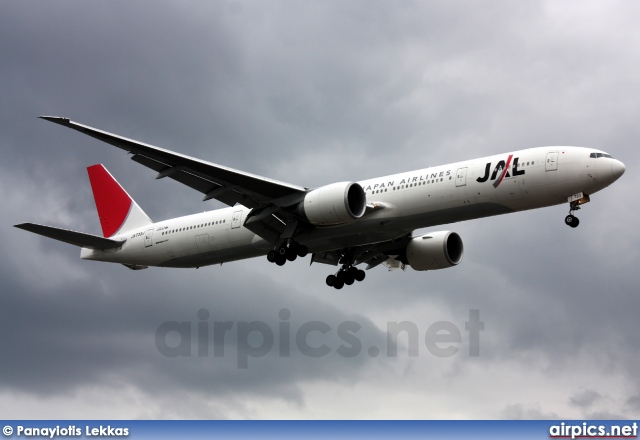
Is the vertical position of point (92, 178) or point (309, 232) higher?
point (92, 178)

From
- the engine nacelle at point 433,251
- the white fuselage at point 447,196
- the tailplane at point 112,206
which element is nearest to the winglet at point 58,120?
the white fuselage at point 447,196

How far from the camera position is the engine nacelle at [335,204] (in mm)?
42375

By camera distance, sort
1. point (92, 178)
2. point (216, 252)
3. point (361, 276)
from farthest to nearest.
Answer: point (92, 178), point (361, 276), point (216, 252)

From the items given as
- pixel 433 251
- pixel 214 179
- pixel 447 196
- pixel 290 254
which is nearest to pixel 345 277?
pixel 433 251

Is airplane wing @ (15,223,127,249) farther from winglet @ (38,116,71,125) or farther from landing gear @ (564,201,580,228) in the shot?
landing gear @ (564,201,580,228)

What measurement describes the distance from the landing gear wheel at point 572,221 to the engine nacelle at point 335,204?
881 cm

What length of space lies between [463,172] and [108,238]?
2180cm

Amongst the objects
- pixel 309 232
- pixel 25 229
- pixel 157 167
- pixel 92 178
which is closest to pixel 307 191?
pixel 309 232

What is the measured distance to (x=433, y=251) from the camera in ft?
166

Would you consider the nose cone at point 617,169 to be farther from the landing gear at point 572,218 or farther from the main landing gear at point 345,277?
the main landing gear at point 345,277

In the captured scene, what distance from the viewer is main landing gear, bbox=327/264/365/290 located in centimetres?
5188

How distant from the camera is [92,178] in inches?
2311

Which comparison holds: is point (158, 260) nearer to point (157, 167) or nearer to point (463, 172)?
point (157, 167)

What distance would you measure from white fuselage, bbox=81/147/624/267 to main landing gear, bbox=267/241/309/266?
359mm
